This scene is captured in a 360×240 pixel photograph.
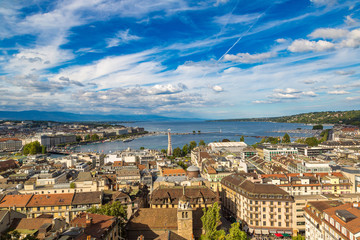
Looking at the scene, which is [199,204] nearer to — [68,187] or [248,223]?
[248,223]

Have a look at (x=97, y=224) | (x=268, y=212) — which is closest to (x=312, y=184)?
(x=268, y=212)

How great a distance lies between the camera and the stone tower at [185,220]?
106ft

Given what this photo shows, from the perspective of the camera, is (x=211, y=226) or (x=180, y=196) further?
(x=180, y=196)

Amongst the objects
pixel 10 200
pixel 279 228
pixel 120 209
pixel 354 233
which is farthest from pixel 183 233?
pixel 10 200

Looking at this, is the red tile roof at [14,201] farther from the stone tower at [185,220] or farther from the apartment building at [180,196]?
the stone tower at [185,220]

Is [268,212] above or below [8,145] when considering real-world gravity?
above

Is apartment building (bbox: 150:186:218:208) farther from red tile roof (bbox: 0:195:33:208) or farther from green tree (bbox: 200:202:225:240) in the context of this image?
red tile roof (bbox: 0:195:33:208)

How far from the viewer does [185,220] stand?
32.3m

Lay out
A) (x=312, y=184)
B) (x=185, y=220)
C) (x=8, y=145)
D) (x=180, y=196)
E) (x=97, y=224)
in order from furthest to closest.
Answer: (x=8, y=145), (x=312, y=184), (x=180, y=196), (x=185, y=220), (x=97, y=224)

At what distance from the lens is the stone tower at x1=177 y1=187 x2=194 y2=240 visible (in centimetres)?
3222

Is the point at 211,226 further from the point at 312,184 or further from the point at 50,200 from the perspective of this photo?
the point at 312,184

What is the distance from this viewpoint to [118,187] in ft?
176

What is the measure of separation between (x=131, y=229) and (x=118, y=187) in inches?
768

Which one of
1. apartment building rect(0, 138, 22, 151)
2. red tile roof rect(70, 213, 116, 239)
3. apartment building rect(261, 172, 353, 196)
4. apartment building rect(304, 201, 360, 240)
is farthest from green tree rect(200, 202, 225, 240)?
apartment building rect(0, 138, 22, 151)
